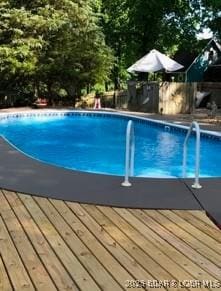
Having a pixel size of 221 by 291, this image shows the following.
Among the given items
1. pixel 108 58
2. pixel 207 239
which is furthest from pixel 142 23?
pixel 207 239

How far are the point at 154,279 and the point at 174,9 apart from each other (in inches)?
849

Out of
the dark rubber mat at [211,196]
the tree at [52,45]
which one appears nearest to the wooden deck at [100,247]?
the dark rubber mat at [211,196]

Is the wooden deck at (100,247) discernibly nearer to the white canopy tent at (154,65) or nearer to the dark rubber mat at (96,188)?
the dark rubber mat at (96,188)

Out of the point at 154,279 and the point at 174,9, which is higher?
the point at 174,9

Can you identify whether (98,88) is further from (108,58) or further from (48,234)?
(48,234)

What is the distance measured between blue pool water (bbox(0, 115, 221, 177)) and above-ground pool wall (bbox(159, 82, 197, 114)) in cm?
152

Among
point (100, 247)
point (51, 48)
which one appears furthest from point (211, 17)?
point (100, 247)

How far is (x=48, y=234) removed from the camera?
348 cm

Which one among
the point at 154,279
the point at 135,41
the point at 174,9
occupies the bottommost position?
the point at 154,279

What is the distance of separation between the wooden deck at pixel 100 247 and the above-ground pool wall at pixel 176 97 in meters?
10.5

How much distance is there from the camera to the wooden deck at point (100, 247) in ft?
8.96

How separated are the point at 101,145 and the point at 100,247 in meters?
7.39

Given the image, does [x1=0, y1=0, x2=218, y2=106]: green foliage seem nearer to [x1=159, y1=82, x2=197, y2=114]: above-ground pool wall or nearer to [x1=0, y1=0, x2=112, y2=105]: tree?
[x1=0, y1=0, x2=112, y2=105]: tree

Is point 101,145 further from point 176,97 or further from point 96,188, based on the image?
point 96,188
